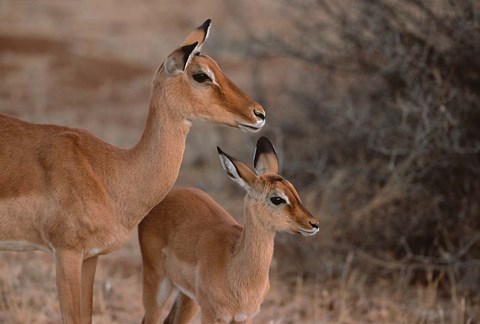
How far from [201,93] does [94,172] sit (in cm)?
85

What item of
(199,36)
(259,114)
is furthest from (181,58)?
(259,114)

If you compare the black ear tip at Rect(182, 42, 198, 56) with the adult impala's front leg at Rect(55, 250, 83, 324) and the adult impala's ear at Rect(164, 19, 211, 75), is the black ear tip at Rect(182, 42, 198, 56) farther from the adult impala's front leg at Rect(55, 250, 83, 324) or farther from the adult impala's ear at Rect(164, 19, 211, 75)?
the adult impala's front leg at Rect(55, 250, 83, 324)

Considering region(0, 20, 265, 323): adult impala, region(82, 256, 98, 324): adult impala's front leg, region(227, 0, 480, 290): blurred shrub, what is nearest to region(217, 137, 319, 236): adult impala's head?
region(0, 20, 265, 323): adult impala

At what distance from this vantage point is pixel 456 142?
9.41 m

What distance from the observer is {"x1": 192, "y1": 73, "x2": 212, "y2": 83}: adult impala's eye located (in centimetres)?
644

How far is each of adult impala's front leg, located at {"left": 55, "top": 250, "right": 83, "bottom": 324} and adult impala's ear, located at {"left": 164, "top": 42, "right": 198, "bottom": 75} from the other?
128cm

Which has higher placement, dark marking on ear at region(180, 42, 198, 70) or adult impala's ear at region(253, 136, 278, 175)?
dark marking on ear at region(180, 42, 198, 70)

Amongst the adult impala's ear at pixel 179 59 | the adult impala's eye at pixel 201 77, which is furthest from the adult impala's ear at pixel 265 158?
the adult impala's ear at pixel 179 59

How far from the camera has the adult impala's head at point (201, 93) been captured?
6.35 metres

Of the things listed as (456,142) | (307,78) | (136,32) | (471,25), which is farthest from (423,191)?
(136,32)

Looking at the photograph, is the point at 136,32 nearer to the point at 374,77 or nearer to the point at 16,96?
the point at 16,96

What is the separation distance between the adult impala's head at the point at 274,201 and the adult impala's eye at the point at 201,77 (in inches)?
17.9

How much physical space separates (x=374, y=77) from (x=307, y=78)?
1705 millimetres

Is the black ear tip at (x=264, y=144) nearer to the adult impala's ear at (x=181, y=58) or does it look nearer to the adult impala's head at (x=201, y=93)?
the adult impala's head at (x=201, y=93)
